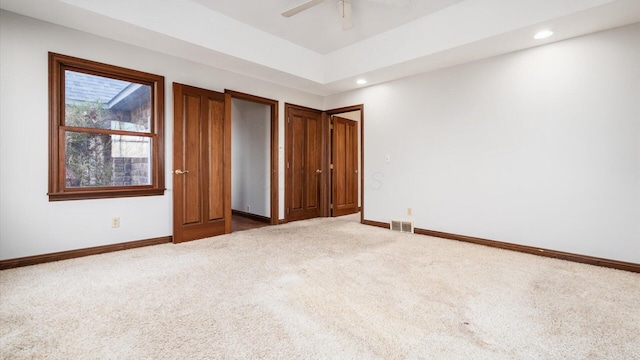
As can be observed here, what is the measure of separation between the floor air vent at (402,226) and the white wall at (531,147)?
0.38ft

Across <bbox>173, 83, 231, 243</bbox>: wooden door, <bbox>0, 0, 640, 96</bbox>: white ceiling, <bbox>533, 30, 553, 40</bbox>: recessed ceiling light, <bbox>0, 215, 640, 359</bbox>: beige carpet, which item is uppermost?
<bbox>0, 0, 640, 96</bbox>: white ceiling

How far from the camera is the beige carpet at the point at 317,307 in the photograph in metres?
1.53

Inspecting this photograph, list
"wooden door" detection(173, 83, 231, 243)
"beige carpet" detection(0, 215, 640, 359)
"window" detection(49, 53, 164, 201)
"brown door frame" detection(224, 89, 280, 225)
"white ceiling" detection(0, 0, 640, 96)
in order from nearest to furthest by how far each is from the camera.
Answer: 1. "beige carpet" detection(0, 215, 640, 359)
2. "white ceiling" detection(0, 0, 640, 96)
3. "window" detection(49, 53, 164, 201)
4. "wooden door" detection(173, 83, 231, 243)
5. "brown door frame" detection(224, 89, 280, 225)

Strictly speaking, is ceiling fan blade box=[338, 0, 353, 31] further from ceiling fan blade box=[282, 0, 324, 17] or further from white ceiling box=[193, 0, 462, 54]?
ceiling fan blade box=[282, 0, 324, 17]

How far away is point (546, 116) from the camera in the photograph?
10.5 ft

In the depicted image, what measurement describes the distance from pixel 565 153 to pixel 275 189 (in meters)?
3.96

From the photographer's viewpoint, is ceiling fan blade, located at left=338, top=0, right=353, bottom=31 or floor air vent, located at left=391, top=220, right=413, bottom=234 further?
floor air vent, located at left=391, top=220, right=413, bottom=234

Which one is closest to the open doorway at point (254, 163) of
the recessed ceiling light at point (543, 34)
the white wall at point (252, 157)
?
the white wall at point (252, 157)

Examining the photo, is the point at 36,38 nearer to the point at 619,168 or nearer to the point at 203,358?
the point at 203,358

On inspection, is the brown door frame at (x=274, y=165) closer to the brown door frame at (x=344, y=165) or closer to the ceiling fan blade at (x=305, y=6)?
the brown door frame at (x=344, y=165)

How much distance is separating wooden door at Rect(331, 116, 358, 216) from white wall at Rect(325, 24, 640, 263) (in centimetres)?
145

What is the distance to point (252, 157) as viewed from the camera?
5578 millimetres

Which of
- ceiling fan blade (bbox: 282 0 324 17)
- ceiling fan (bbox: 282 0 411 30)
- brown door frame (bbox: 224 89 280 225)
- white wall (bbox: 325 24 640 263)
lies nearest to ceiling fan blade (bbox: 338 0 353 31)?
ceiling fan (bbox: 282 0 411 30)

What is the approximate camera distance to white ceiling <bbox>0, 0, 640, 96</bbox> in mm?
2670
